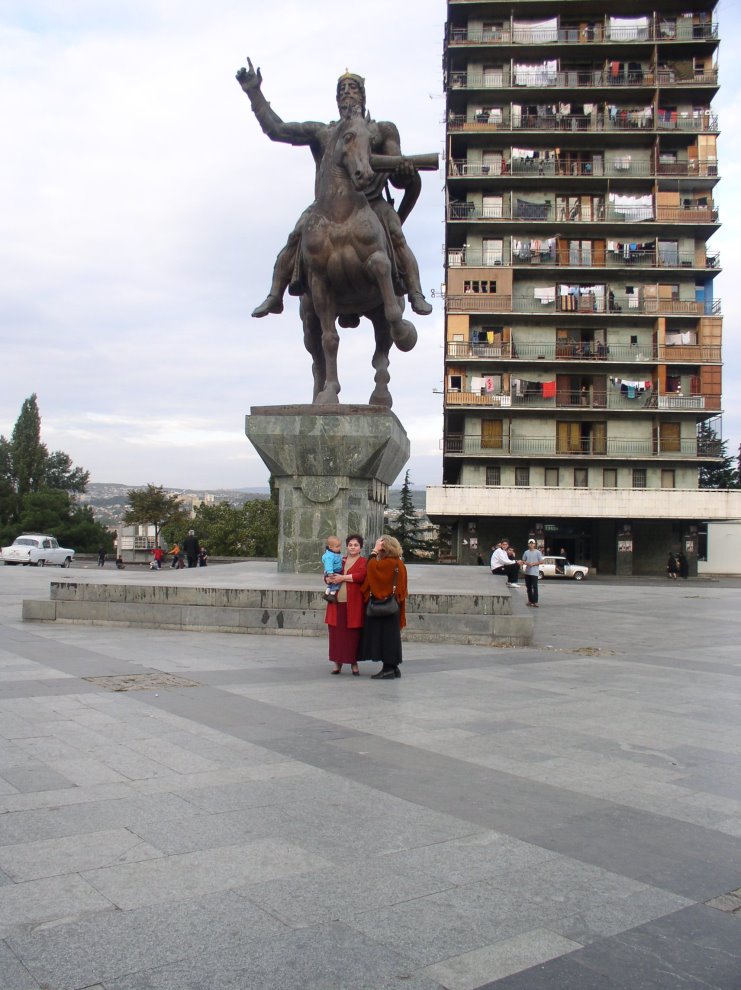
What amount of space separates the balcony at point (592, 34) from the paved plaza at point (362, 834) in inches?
2054

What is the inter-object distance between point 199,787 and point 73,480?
304 feet

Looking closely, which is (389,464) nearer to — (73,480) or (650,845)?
(650,845)

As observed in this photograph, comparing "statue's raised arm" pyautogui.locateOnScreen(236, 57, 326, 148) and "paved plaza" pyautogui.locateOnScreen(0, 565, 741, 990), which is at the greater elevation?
"statue's raised arm" pyautogui.locateOnScreen(236, 57, 326, 148)

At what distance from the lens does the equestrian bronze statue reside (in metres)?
14.0

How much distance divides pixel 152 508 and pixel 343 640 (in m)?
61.7

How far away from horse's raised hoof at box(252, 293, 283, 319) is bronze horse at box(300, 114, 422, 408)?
0.57 m

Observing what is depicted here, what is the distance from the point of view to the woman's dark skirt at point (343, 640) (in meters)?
8.45

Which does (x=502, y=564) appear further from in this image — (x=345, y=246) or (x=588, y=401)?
(x=588, y=401)

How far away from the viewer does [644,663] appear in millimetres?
10141

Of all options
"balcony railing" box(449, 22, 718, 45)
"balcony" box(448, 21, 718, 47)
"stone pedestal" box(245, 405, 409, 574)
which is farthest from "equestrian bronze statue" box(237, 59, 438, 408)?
"balcony railing" box(449, 22, 718, 45)

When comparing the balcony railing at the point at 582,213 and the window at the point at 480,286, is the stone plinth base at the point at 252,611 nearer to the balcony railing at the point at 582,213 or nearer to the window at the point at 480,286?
the window at the point at 480,286

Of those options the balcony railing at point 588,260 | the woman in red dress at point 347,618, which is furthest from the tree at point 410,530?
the woman in red dress at point 347,618

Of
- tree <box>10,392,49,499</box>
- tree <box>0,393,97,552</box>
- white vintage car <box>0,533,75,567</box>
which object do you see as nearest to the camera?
white vintage car <box>0,533,75,567</box>

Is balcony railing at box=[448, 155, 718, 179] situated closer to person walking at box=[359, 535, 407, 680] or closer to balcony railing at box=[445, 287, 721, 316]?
balcony railing at box=[445, 287, 721, 316]
